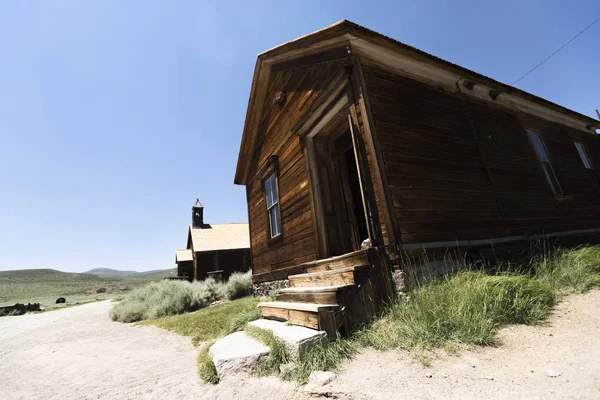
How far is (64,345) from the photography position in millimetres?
6832

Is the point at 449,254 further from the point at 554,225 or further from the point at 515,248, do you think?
the point at 554,225

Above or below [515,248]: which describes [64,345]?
below

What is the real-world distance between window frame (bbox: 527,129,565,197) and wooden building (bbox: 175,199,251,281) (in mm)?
20264

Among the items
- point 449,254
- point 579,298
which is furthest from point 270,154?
point 579,298

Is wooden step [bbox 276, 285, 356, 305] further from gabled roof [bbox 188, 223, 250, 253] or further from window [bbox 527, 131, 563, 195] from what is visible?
gabled roof [bbox 188, 223, 250, 253]

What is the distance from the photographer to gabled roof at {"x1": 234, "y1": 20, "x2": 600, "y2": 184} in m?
5.00

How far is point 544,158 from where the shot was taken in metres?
8.09

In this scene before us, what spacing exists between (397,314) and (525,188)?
5.73m

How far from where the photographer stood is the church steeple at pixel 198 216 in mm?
29828

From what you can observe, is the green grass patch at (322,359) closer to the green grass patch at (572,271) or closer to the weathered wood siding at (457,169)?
the weathered wood siding at (457,169)

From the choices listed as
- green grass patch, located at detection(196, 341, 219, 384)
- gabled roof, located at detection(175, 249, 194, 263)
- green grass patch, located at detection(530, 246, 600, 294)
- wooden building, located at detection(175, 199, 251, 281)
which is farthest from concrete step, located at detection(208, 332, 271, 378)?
gabled roof, located at detection(175, 249, 194, 263)

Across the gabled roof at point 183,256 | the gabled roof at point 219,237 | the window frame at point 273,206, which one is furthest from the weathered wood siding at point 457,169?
the gabled roof at point 183,256

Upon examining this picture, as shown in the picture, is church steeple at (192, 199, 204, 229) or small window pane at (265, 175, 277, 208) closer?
small window pane at (265, 175, 277, 208)

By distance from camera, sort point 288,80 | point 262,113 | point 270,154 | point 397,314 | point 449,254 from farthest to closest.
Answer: point 262,113, point 270,154, point 288,80, point 449,254, point 397,314
